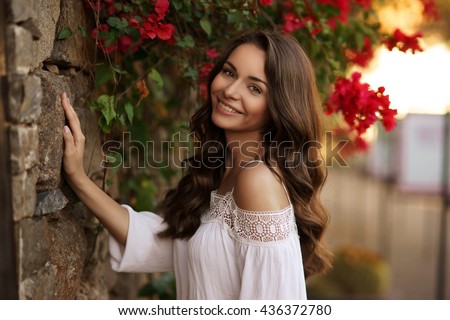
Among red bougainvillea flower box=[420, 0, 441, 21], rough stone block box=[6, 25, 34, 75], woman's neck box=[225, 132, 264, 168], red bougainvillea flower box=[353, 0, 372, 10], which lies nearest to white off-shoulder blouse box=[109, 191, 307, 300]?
woman's neck box=[225, 132, 264, 168]

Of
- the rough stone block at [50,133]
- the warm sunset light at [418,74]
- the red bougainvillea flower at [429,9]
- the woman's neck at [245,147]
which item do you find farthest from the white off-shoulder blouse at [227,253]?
the warm sunset light at [418,74]

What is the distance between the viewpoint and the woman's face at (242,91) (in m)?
2.02

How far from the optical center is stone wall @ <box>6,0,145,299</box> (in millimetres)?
1471

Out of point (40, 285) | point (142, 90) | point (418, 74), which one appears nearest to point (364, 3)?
point (142, 90)

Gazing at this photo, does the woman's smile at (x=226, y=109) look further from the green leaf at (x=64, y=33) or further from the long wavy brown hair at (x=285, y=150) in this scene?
the green leaf at (x=64, y=33)

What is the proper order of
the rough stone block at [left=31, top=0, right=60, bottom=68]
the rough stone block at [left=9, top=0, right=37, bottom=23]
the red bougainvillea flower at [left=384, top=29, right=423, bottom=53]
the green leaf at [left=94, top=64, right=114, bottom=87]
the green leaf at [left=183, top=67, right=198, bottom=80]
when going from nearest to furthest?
the rough stone block at [left=9, top=0, right=37, bottom=23]
the rough stone block at [left=31, top=0, right=60, bottom=68]
the green leaf at [left=94, top=64, right=114, bottom=87]
the green leaf at [left=183, top=67, right=198, bottom=80]
the red bougainvillea flower at [left=384, top=29, right=423, bottom=53]

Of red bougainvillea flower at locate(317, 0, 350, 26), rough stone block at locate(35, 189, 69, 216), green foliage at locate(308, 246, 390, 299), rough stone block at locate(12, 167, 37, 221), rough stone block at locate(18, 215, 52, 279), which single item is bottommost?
green foliage at locate(308, 246, 390, 299)

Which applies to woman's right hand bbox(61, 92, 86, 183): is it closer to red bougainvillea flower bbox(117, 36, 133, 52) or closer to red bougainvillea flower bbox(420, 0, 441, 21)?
red bougainvillea flower bbox(117, 36, 133, 52)

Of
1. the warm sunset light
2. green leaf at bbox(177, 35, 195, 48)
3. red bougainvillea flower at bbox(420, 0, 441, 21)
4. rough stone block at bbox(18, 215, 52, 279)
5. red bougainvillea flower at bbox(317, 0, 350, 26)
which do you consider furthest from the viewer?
the warm sunset light

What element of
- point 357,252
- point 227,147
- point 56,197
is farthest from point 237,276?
point 357,252

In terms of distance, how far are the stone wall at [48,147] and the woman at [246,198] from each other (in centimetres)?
11

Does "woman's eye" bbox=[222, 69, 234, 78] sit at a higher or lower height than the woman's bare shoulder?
higher

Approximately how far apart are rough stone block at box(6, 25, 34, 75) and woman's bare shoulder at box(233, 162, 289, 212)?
77cm

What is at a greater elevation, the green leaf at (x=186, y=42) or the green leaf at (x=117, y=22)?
the green leaf at (x=117, y=22)
